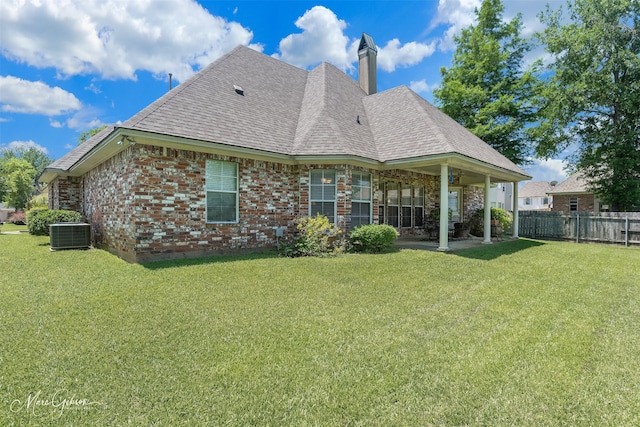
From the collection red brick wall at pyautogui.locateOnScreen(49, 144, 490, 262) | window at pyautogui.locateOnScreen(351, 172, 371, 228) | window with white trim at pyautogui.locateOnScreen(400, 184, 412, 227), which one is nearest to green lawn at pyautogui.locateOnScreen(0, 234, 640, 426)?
red brick wall at pyautogui.locateOnScreen(49, 144, 490, 262)

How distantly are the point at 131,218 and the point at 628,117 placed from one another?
2272cm

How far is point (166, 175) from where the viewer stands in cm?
760

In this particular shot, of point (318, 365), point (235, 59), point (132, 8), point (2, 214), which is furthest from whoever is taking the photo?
point (2, 214)

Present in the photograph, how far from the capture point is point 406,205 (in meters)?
12.9

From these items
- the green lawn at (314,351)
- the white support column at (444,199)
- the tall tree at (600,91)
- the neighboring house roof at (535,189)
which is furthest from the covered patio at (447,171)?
the neighboring house roof at (535,189)

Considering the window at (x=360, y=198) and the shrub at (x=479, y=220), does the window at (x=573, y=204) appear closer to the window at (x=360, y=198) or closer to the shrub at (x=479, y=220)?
the shrub at (x=479, y=220)

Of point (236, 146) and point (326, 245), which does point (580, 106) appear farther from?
point (236, 146)

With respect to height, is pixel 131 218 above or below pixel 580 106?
below

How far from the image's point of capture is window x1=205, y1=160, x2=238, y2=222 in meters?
8.39

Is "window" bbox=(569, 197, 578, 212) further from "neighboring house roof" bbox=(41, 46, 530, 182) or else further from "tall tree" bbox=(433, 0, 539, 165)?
"neighboring house roof" bbox=(41, 46, 530, 182)

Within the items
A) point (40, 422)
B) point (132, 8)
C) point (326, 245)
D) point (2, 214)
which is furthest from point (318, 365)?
point (2, 214)

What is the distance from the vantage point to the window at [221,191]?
839 cm

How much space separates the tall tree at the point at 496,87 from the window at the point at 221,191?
16.7 meters

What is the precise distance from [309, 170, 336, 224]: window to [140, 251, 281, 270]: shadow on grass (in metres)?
2.09
